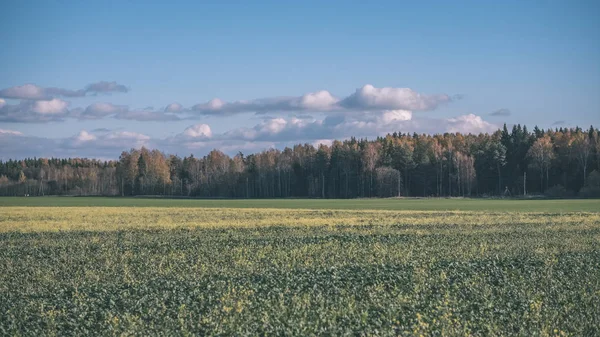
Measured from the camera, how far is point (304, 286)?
20.1 metres

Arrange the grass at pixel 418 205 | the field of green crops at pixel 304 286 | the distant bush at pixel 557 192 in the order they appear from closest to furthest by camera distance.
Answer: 1. the field of green crops at pixel 304 286
2. the grass at pixel 418 205
3. the distant bush at pixel 557 192

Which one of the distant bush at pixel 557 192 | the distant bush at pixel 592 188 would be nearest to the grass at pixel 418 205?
the distant bush at pixel 592 188

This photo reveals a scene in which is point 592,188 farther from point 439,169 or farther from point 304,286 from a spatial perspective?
point 304,286

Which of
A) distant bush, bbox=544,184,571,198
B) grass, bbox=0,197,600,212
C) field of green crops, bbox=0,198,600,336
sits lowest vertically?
field of green crops, bbox=0,198,600,336

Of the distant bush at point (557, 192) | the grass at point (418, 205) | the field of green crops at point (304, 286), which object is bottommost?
the field of green crops at point (304, 286)

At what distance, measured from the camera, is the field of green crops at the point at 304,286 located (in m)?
15.4

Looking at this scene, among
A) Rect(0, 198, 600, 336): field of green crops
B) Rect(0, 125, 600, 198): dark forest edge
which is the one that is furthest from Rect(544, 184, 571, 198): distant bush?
Rect(0, 198, 600, 336): field of green crops

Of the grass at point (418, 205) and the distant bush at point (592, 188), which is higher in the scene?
the distant bush at point (592, 188)

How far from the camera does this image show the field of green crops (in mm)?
15438

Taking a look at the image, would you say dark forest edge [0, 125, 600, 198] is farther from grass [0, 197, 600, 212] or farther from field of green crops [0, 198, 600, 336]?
field of green crops [0, 198, 600, 336]

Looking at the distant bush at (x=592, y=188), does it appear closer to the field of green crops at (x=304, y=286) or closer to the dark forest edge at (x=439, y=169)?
the dark forest edge at (x=439, y=169)

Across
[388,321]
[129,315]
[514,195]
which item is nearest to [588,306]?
[388,321]

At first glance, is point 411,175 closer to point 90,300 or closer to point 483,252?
point 483,252

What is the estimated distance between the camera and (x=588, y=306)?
55.7 ft
